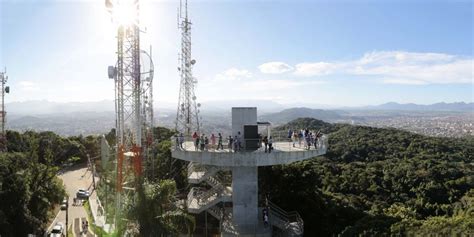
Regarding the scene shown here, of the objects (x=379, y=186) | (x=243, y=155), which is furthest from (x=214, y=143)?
(x=379, y=186)

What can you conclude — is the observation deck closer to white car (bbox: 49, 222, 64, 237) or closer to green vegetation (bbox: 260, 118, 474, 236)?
green vegetation (bbox: 260, 118, 474, 236)

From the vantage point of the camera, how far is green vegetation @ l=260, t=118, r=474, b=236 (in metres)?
24.3

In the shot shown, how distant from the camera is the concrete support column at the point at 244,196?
85.1 ft

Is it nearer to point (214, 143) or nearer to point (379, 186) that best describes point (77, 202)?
point (214, 143)

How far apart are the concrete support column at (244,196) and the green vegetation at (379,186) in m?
5.53

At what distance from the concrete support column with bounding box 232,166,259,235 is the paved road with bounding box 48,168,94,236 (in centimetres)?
1135

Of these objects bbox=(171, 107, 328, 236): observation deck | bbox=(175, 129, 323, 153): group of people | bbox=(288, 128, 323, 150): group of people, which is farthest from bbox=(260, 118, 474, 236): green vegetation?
bbox=(175, 129, 323, 153): group of people

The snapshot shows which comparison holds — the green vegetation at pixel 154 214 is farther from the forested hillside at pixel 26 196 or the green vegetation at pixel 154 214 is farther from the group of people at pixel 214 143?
the forested hillside at pixel 26 196

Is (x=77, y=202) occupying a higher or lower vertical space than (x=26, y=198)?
lower

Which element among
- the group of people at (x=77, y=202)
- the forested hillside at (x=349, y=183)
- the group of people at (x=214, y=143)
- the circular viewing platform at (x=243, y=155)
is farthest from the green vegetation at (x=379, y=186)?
the group of people at (x=77, y=202)

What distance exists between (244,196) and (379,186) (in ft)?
102

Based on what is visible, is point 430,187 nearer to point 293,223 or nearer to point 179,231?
point 293,223

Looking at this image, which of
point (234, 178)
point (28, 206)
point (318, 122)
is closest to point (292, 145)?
point (234, 178)

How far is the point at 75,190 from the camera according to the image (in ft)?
155
